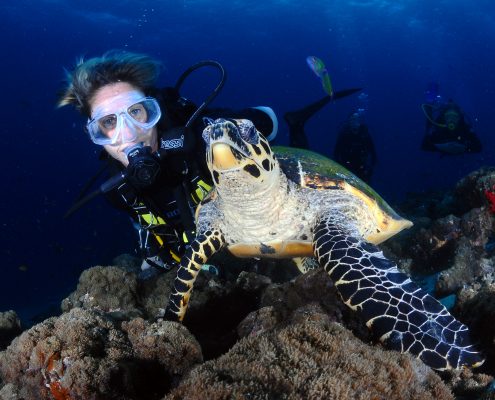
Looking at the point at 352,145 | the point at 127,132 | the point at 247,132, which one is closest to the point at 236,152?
the point at 247,132

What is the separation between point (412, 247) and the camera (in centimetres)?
514

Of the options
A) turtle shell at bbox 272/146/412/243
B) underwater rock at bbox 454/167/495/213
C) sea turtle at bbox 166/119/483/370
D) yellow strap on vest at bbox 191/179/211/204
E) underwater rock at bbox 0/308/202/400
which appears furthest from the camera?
underwater rock at bbox 454/167/495/213

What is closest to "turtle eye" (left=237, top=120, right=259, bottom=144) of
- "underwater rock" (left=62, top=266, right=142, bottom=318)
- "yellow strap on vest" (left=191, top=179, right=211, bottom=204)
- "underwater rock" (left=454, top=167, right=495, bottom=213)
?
"yellow strap on vest" (left=191, top=179, right=211, bottom=204)

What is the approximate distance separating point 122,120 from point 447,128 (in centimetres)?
836

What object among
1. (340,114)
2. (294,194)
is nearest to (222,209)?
(294,194)

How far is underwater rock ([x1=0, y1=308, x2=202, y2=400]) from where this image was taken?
5.41ft

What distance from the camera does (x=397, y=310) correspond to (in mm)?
2039

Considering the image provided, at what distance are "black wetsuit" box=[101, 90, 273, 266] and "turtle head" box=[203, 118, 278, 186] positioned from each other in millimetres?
994

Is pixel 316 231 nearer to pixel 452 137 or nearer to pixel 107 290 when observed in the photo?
pixel 107 290

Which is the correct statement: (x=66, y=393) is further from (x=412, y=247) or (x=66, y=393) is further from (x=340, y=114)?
(x=340, y=114)

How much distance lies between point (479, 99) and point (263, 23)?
8576cm

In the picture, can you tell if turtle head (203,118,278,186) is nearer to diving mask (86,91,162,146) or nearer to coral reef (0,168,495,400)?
coral reef (0,168,495,400)

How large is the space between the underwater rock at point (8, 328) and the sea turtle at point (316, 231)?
2.19 meters

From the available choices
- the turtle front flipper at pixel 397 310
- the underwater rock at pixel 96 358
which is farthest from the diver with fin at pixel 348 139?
the underwater rock at pixel 96 358
